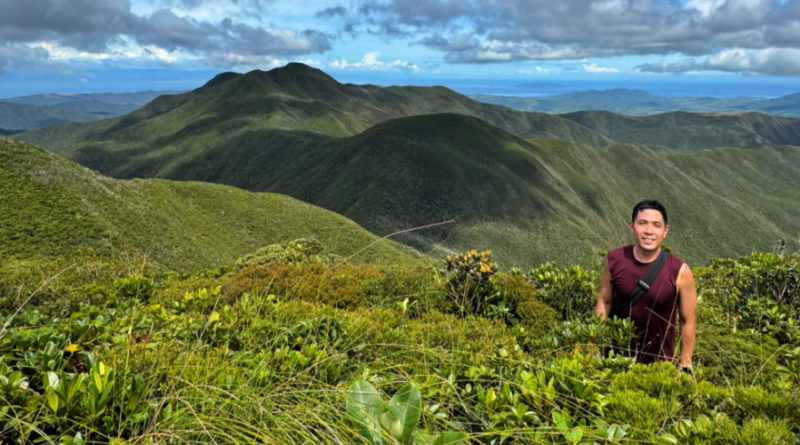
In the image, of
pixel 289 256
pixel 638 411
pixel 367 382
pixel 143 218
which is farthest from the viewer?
pixel 143 218

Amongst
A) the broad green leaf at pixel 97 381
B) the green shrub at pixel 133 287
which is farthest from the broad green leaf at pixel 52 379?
the green shrub at pixel 133 287

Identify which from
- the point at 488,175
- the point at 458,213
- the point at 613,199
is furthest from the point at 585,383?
the point at 613,199

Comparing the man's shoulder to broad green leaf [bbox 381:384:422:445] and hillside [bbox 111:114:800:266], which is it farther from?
hillside [bbox 111:114:800:266]

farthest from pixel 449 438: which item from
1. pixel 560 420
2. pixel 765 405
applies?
pixel 765 405

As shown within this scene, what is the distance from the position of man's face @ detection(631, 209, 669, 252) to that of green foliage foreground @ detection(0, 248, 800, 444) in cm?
118

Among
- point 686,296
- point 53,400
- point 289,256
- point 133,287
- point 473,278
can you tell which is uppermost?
point 53,400

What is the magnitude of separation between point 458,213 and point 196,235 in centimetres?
5472

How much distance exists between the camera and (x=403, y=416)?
7.66ft

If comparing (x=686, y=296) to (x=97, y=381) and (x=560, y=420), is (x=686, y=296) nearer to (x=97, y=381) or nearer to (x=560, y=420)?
(x=560, y=420)

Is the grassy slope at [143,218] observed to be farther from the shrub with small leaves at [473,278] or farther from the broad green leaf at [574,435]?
the broad green leaf at [574,435]

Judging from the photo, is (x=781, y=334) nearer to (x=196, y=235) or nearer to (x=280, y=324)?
(x=280, y=324)

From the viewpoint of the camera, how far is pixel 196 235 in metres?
51.1

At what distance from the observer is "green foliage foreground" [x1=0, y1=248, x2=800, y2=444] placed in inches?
104

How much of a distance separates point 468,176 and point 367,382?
102277mm
